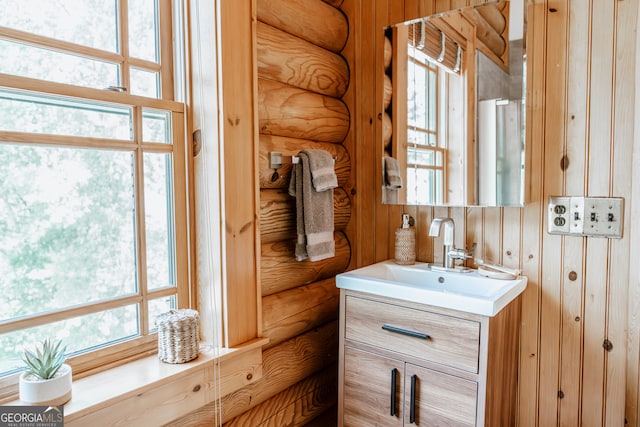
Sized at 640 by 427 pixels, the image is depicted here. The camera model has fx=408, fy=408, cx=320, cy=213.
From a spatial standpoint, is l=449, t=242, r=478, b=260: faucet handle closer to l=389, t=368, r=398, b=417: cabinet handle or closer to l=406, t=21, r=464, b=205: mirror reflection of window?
l=406, t=21, r=464, b=205: mirror reflection of window

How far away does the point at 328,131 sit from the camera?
6.61ft

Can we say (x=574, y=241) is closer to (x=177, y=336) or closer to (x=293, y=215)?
(x=293, y=215)

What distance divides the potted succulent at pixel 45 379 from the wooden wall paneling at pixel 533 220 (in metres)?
1.68

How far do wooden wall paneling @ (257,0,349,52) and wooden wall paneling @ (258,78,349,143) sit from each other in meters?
0.25

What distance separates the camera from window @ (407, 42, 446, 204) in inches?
73.0

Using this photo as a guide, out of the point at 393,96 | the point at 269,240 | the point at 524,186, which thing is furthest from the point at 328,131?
the point at 524,186

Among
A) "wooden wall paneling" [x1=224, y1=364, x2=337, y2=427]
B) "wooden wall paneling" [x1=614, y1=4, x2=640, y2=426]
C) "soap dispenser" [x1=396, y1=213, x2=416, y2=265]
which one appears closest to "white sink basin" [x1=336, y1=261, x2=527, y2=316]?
"soap dispenser" [x1=396, y1=213, x2=416, y2=265]

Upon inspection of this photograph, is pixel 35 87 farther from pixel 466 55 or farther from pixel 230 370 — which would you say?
pixel 466 55

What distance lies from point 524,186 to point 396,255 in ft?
2.11

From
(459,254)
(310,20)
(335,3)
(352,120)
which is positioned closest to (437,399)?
(459,254)

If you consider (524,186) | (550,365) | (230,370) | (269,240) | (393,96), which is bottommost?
(550,365)

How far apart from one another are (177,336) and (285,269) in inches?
22.0

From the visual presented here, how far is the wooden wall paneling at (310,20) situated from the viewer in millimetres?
1674

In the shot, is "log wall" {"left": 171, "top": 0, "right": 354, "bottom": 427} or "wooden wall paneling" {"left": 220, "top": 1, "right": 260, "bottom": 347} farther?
"log wall" {"left": 171, "top": 0, "right": 354, "bottom": 427}
